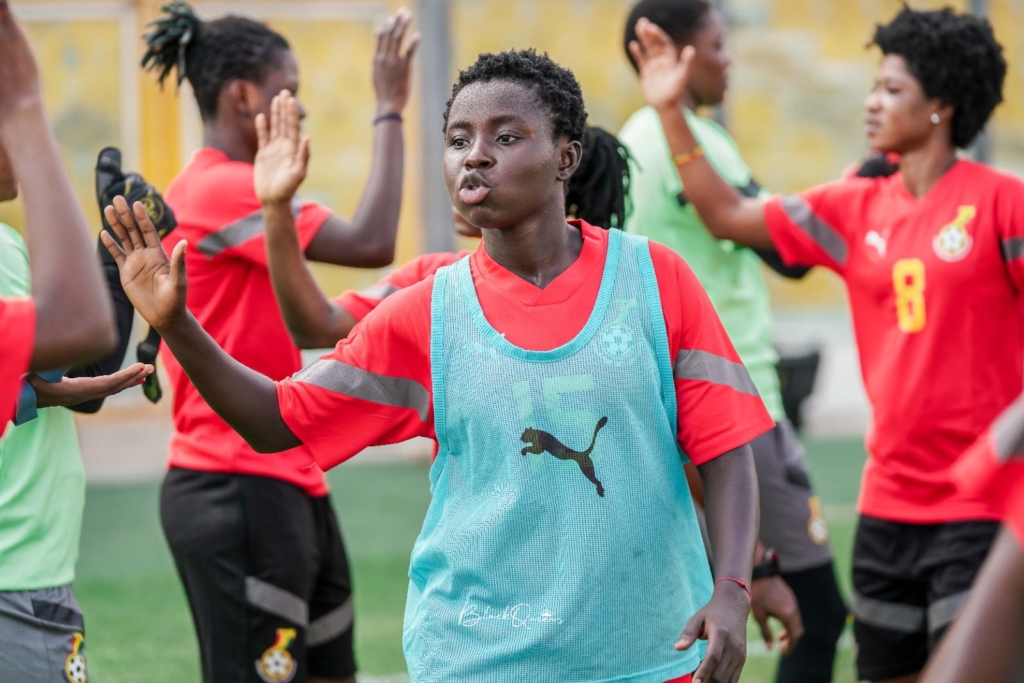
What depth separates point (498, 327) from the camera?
260 cm

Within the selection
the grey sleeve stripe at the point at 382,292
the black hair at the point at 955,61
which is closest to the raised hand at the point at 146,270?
the grey sleeve stripe at the point at 382,292

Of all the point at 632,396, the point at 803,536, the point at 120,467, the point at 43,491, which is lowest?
the point at 120,467

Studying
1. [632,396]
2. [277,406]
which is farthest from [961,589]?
[277,406]

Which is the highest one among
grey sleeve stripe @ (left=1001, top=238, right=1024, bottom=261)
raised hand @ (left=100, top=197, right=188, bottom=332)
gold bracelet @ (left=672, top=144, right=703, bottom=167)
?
gold bracelet @ (left=672, top=144, right=703, bottom=167)

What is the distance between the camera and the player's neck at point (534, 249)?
2.69 metres

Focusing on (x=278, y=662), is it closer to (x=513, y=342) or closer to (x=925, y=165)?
(x=513, y=342)

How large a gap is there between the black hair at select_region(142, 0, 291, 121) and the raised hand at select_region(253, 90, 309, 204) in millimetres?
566

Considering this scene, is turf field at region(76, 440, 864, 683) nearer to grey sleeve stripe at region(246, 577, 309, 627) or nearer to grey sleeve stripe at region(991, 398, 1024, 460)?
grey sleeve stripe at region(246, 577, 309, 627)

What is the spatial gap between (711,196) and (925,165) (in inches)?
25.4

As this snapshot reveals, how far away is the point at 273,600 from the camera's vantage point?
360cm

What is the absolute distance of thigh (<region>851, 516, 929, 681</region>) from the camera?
3.85m

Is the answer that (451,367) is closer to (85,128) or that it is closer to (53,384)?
(53,384)

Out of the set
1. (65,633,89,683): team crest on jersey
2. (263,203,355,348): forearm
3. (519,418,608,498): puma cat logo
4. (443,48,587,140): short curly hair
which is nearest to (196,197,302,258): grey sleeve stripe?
(263,203,355,348): forearm

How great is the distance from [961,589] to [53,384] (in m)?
2.49
